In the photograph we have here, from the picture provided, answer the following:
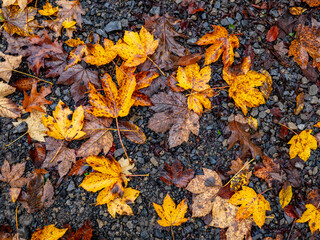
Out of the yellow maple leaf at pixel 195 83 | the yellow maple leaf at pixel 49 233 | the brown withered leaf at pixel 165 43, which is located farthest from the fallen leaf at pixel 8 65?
the yellow maple leaf at pixel 195 83

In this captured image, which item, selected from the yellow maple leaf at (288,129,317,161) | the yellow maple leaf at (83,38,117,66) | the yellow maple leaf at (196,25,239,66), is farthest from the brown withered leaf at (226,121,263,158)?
the yellow maple leaf at (83,38,117,66)

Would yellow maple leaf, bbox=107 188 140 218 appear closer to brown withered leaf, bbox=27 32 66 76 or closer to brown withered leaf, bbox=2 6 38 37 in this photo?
brown withered leaf, bbox=27 32 66 76

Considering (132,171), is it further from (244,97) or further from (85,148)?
(244,97)

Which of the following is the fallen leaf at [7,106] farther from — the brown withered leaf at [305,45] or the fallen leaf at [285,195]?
the brown withered leaf at [305,45]

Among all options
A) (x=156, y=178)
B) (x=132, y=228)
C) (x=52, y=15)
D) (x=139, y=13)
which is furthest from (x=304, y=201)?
(x=52, y=15)

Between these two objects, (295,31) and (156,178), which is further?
(295,31)
